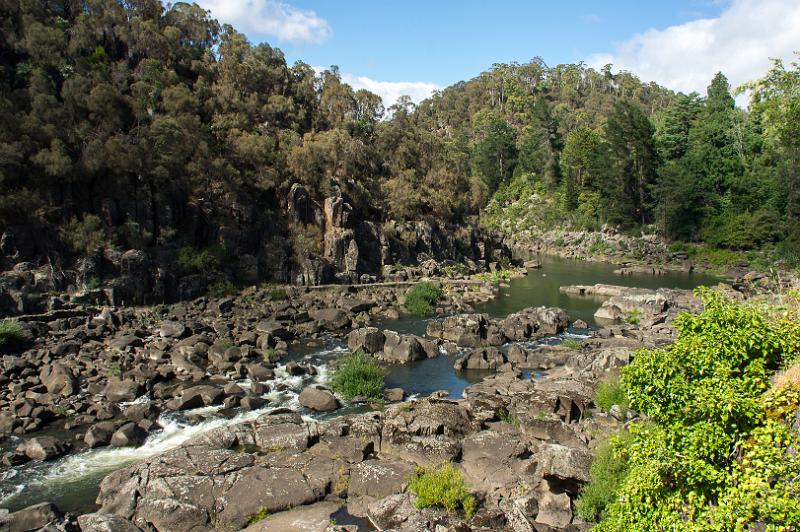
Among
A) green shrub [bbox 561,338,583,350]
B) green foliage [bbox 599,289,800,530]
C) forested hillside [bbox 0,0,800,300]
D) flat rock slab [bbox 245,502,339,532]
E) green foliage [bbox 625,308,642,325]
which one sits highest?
forested hillside [bbox 0,0,800,300]

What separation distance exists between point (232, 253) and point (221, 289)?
6273 millimetres

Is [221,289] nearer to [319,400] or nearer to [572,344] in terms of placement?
[319,400]

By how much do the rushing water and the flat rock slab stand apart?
6.89 m

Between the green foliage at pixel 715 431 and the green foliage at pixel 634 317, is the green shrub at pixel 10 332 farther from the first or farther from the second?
the green foliage at pixel 634 317

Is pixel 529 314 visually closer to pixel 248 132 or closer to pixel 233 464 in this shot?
pixel 233 464

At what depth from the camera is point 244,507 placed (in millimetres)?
18797

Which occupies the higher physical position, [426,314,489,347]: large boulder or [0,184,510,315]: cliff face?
[0,184,510,315]: cliff face

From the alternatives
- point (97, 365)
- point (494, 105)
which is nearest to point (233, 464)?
point (97, 365)

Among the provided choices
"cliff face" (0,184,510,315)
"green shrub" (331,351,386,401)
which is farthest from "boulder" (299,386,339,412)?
"cliff face" (0,184,510,315)

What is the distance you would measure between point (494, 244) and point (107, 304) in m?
56.7

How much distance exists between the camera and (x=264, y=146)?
2616 inches

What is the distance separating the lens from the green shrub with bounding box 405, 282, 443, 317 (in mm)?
51781

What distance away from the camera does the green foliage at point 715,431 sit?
9453 millimetres

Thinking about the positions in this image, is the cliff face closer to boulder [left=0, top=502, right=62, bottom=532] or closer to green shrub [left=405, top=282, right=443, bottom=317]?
green shrub [left=405, top=282, right=443, bottom=317]
